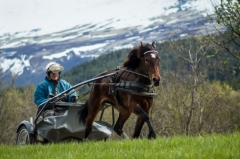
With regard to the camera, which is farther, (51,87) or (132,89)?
(51,87)

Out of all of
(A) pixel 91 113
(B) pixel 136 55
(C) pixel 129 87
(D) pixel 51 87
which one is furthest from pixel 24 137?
(B) pixel 136 55

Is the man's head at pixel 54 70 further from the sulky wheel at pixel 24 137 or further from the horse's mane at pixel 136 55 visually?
the horse's mane at pixel 136 55

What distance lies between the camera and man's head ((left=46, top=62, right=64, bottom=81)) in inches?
479

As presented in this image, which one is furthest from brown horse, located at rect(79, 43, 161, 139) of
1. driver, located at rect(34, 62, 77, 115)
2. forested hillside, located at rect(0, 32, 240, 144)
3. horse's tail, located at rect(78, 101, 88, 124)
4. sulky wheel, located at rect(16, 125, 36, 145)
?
forested hillside, located at rect(0, 32, 240, 144)

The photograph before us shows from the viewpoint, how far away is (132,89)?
34.1 ft

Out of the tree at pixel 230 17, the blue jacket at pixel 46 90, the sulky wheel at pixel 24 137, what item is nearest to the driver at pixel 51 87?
the blue jacket at pixel 46 90

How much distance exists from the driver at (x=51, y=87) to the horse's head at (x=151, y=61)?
101 inches

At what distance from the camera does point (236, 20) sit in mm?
11297

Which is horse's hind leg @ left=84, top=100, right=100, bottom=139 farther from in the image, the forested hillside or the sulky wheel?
the forested hillside

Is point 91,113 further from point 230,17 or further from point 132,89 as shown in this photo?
point 230,17

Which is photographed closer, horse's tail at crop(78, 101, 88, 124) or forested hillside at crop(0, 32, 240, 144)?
horse's tail at crop(78, 101, 88, 124)

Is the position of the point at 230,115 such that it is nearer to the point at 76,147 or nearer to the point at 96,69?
the point at 76,147

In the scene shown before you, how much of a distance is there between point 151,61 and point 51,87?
320 centimetres

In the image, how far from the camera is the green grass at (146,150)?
6.58 m
